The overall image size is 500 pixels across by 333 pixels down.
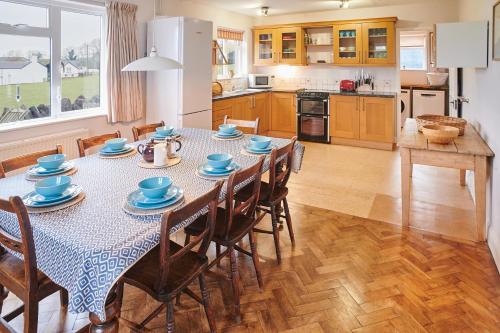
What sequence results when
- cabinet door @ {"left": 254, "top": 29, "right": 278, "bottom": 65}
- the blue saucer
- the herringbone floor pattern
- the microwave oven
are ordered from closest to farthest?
1. the blue saucer
2. the herringbone floor pattern
3. cabinet door @ {"left": 254, "top": 29, "right": 278, "bottom": 65}
4. the microwave oven

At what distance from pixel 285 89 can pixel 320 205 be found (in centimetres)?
421

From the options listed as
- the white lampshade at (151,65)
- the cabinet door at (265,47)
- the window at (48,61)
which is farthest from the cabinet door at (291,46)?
the white lampshade at (151,65)

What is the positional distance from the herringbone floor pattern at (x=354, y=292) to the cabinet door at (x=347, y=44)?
4255 millimetres

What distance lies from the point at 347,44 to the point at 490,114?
4045 millimetres

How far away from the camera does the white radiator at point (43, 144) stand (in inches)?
130

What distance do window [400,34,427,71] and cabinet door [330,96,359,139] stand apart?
3404mm

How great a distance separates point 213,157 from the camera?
7.61ft

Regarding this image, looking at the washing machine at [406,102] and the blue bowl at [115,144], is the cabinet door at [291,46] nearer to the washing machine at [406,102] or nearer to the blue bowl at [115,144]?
the washing machine at [406,102]

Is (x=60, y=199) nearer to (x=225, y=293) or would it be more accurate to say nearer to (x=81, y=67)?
(x=225, y=293)

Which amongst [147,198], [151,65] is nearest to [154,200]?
[147,198]

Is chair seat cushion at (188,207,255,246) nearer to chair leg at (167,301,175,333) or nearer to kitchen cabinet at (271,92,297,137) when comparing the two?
chair leg at (167,301,175,333)

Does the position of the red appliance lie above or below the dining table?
above

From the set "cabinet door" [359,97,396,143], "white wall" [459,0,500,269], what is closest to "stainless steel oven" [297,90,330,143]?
"cabinet door" [359,97,396,143]

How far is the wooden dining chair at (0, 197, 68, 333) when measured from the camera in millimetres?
1389
